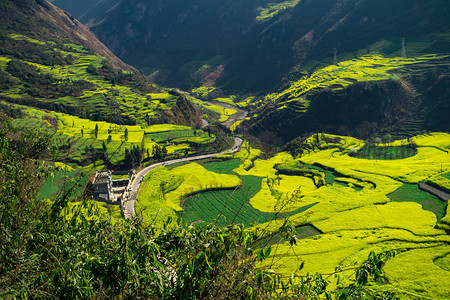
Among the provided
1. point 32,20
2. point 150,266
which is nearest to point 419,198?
point 150,266

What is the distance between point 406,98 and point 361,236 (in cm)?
9233

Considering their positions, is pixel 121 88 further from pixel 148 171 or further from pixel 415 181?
pixel 415 181

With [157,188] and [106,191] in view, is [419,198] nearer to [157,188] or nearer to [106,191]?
[157,188]

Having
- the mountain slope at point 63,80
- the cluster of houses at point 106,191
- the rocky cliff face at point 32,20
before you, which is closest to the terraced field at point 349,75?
the mountain slope at point 63,80

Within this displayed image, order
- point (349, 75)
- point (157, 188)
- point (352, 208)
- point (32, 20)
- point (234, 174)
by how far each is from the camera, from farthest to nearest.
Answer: point (32, 20) → point (349, 75) → point (234, 174) → point (157, 188) → point (352, 208)

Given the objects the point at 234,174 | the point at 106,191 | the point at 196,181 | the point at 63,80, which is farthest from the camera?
the point at 63,80

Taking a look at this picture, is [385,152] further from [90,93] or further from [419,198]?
[90,93]

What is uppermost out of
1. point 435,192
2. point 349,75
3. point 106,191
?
point 349,75

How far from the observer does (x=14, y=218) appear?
11953mm

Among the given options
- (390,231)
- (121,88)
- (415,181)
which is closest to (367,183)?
(415,181)

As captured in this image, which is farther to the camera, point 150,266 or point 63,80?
point 63,80

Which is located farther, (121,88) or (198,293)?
(121,88)

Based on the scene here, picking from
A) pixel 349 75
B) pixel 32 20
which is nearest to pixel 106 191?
pixel 349 75

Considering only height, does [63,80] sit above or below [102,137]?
above
